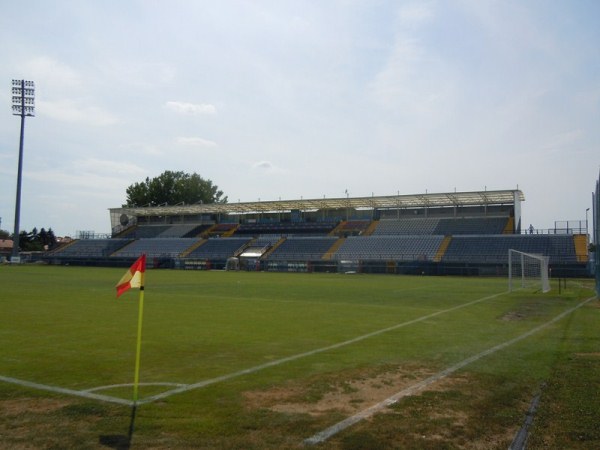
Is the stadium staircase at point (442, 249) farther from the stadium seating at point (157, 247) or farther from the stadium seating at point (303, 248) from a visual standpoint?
the stadium seating at point (157, 247)

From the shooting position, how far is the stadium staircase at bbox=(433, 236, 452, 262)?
5583cm

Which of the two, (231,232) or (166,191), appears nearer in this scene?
(231,232)

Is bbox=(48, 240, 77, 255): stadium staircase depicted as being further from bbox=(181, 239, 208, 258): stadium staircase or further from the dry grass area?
the dry grass area

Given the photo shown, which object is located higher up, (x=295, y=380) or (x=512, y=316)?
(x=512, y=316)

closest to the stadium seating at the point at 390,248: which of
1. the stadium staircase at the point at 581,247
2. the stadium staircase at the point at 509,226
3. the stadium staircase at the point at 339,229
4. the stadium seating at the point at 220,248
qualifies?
the stadium staircase at the point at 339,229

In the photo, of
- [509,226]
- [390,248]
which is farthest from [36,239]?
[509,226]

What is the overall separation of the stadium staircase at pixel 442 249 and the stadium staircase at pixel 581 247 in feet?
41.9

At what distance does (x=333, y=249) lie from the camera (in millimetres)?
64438

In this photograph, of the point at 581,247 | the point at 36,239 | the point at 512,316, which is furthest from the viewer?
the point at 36,239

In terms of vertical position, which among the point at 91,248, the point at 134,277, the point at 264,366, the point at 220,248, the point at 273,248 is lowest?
the point at 264,366

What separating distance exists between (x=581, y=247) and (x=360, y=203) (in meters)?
27.9

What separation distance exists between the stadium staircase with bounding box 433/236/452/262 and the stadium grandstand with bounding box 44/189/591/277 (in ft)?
0.34

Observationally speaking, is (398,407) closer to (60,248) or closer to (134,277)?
(134,277)

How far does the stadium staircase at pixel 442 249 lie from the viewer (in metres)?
55.8
